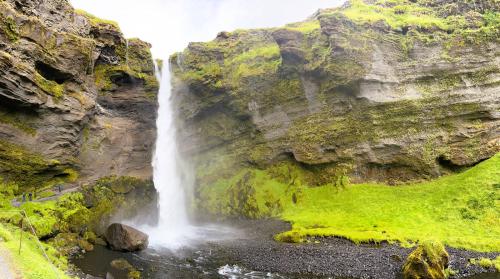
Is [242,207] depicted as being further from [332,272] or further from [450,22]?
[450,22]

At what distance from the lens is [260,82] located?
70438mm

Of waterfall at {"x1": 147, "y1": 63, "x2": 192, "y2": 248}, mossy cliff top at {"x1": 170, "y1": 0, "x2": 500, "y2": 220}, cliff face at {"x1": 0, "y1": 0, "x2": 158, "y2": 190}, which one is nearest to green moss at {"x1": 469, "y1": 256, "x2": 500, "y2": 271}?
mossy cliff top at {"x1": 170, "y1": 0, "x2": 500, "y2": 220}

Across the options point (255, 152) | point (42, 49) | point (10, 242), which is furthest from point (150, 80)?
point (10, 242)

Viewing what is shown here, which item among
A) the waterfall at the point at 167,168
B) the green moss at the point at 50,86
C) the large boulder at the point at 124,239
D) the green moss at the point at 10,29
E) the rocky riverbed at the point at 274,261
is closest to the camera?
the rocky riverbed at the point at 274,261

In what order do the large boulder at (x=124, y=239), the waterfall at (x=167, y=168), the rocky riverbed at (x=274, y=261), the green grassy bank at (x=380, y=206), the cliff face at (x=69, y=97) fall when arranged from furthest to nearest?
the waterfall at (x=167, y=168), the green grassy bank at (x=380, y=206), the cliff face at (x=69, y=97), the large boulder at (x=124, y=239), the rocky riverbed at (x=274, y=261)

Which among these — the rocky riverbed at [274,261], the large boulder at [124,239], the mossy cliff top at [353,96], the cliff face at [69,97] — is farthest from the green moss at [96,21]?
the rocky riverbed at [274,261]

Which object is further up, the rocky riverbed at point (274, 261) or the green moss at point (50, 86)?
the green moss at point (50, 86)

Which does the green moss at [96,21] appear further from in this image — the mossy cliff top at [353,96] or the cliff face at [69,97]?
the mossy cliff top at [353,96]

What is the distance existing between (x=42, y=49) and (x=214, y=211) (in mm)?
37527

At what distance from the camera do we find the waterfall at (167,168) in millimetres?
62800

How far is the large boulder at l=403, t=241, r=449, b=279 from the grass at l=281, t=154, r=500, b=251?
30.7 ft

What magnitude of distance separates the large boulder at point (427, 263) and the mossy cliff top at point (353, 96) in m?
27.8

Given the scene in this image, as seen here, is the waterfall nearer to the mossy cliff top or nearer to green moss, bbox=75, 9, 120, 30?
the mossy cliff top

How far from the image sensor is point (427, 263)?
2881cm
